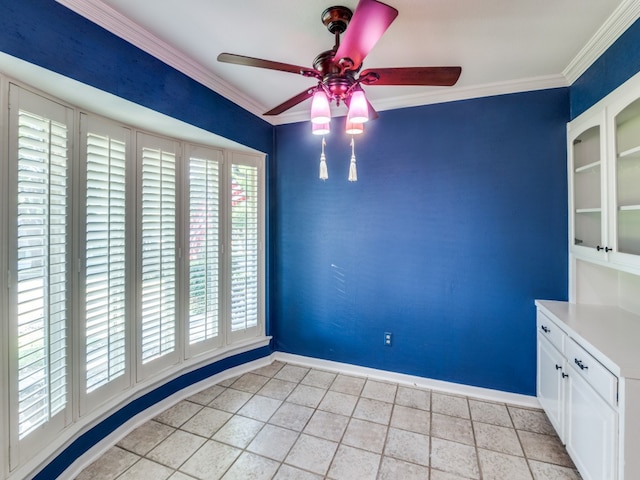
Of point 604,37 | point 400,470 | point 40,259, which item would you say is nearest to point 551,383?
point 400,470

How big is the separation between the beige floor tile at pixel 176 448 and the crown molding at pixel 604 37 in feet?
11.8

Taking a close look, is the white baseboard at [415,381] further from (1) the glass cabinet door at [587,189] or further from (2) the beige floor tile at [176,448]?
(1) the glass cabinet door at [587,189]

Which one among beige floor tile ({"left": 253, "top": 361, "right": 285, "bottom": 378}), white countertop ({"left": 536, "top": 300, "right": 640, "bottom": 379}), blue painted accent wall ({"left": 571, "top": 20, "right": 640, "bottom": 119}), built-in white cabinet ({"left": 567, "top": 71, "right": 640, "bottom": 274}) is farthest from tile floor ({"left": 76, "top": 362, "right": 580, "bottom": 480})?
blue painted accent wall ({"left": 571, "top": 20, "right": 640, "bottom": 119})

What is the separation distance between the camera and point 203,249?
265 centimetres

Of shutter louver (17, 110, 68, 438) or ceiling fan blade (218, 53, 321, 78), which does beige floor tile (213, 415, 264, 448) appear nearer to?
shutter louver (17, 110, 68, 438)

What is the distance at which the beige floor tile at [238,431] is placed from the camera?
2010mm

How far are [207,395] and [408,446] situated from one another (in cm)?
170

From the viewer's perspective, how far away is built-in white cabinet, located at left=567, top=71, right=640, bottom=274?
1624mm

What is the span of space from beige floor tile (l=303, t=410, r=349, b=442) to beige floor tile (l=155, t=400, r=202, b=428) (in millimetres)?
944

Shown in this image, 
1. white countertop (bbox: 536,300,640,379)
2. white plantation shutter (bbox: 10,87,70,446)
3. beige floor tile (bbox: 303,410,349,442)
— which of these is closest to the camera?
white countertop (bbox: 536,300,640,379)

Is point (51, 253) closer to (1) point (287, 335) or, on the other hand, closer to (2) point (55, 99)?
(2) point (55, 99)

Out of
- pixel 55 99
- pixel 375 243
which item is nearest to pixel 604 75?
pixel 375 243

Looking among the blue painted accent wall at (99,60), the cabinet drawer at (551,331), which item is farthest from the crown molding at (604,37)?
the blue painted accent wall at (99,60)

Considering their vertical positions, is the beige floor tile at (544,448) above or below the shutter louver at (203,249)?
below
